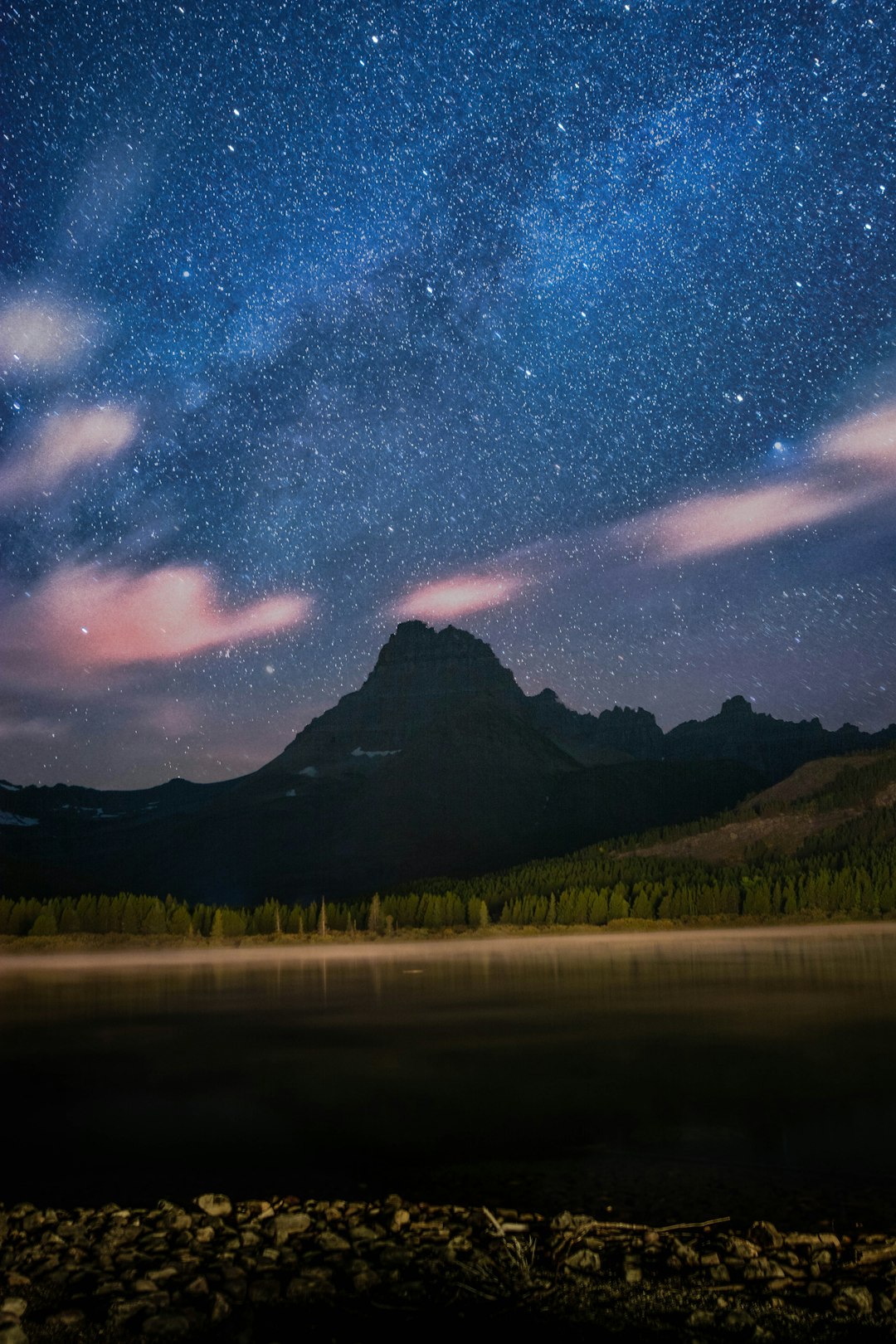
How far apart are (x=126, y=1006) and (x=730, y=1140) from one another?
53627mm

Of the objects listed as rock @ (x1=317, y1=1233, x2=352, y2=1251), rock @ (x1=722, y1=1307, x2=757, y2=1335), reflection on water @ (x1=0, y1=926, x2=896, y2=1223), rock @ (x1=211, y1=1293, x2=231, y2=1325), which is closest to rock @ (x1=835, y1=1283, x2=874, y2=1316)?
rock @ (x1=722, y1=1307, x2=757, y2=1335)

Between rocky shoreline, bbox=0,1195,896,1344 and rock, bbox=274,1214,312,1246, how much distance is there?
0.14 feet

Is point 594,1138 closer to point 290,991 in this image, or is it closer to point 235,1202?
point 235,1202

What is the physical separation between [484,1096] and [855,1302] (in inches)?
741

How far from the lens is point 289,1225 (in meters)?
17.2

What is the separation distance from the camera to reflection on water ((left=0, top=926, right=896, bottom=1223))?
2091 centimetres

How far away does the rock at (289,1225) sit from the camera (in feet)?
55.2

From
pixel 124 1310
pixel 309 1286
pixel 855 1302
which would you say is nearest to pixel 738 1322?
pixel 855 1302

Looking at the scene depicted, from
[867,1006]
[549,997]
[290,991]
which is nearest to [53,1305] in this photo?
[867,1006]

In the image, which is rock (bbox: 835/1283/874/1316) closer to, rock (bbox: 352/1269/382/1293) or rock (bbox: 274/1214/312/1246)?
rock (bbox: 352/1269/382/1293)

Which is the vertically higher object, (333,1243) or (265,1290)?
(265,1290)

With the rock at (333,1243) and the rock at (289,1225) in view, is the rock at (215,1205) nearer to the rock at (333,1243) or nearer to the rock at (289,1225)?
the rock at (289,1225)

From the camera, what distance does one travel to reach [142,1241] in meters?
16.6

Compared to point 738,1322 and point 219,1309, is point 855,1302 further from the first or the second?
point 219,1309
